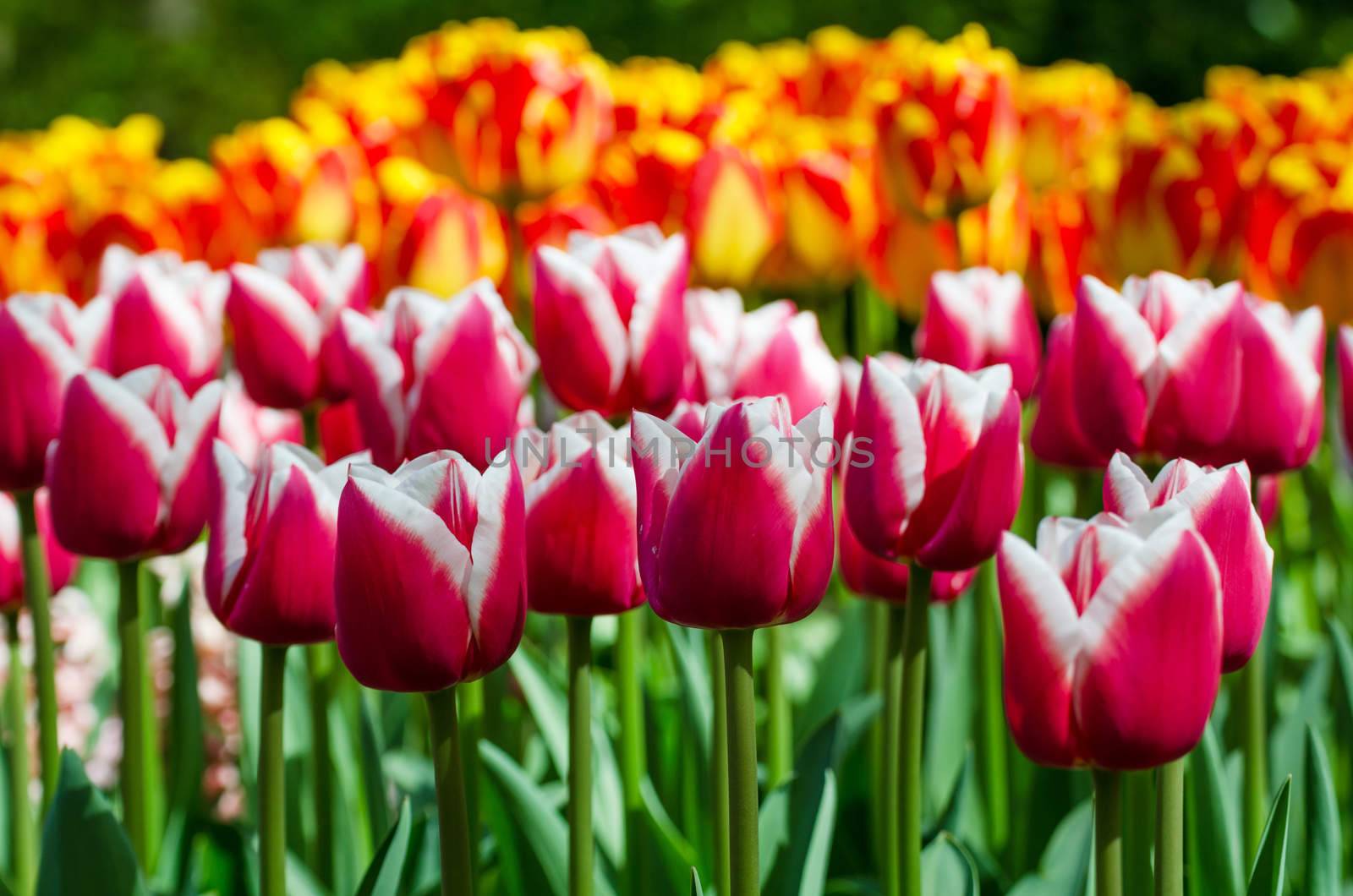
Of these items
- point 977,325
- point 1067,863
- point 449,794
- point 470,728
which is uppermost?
point 977,325

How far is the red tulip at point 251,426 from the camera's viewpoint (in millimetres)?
1759

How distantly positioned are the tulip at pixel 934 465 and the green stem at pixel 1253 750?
1.70 ft

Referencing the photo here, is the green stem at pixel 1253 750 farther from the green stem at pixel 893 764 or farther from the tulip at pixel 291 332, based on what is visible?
the tulip at pixel 291 332

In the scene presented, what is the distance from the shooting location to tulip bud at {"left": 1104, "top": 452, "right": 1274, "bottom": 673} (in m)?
1.00

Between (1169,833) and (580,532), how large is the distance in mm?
487

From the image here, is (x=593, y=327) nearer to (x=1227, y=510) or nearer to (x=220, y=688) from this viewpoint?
(x=1227, y=510)

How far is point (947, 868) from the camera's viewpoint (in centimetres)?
141

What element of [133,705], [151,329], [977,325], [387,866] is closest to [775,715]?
[977,325]

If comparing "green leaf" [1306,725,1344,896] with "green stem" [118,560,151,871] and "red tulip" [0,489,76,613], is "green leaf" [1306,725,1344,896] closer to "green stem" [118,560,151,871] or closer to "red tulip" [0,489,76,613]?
"green stem" [118,560,151,871]

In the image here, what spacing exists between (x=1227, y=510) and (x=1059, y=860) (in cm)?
62

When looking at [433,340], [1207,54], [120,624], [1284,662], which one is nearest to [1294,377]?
[433,340]

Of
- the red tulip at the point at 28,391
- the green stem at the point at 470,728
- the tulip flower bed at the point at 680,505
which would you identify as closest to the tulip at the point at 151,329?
the tulip flower bed at the point at 680,505

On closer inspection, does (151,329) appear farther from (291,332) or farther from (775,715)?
(775,715)

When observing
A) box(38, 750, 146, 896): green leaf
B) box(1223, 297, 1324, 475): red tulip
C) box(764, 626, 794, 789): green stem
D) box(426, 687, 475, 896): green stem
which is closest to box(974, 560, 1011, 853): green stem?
box(764, 626, 794, 789): green stem
